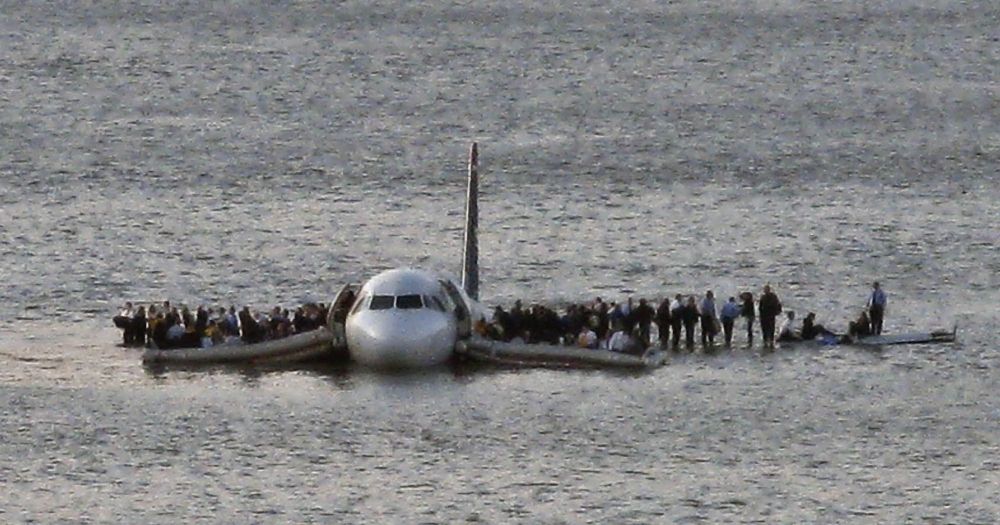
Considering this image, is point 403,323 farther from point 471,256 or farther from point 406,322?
point 471,256

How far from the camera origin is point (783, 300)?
8656 cm

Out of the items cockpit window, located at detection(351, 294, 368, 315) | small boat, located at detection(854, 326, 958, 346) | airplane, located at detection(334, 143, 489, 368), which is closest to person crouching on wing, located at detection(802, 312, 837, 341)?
small boat, located at detection(854, 326, 958, 346)

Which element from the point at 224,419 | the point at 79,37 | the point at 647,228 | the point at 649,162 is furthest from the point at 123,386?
the point at 79,37

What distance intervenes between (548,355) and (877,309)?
10372mm

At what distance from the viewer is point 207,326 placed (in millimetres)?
74812

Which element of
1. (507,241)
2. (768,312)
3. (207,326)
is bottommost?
(207,326)

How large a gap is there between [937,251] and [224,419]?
37447mm

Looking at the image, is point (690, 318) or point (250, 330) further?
point (690, 318)

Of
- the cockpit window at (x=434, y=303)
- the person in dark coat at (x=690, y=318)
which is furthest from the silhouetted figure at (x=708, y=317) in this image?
the cockpit window at (x=434, y=303)

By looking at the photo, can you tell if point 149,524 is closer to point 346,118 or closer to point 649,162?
point 649,162

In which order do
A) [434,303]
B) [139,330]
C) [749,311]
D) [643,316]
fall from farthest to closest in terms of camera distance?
1. [139,330]
2. [749,311]
3. [643,316]
4. [434,303]

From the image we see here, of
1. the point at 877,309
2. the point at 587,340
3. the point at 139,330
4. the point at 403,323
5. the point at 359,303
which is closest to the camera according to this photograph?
the point at 403,323

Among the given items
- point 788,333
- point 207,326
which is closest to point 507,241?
point 788,333

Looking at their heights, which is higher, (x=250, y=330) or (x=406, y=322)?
(x=406, y=322)
